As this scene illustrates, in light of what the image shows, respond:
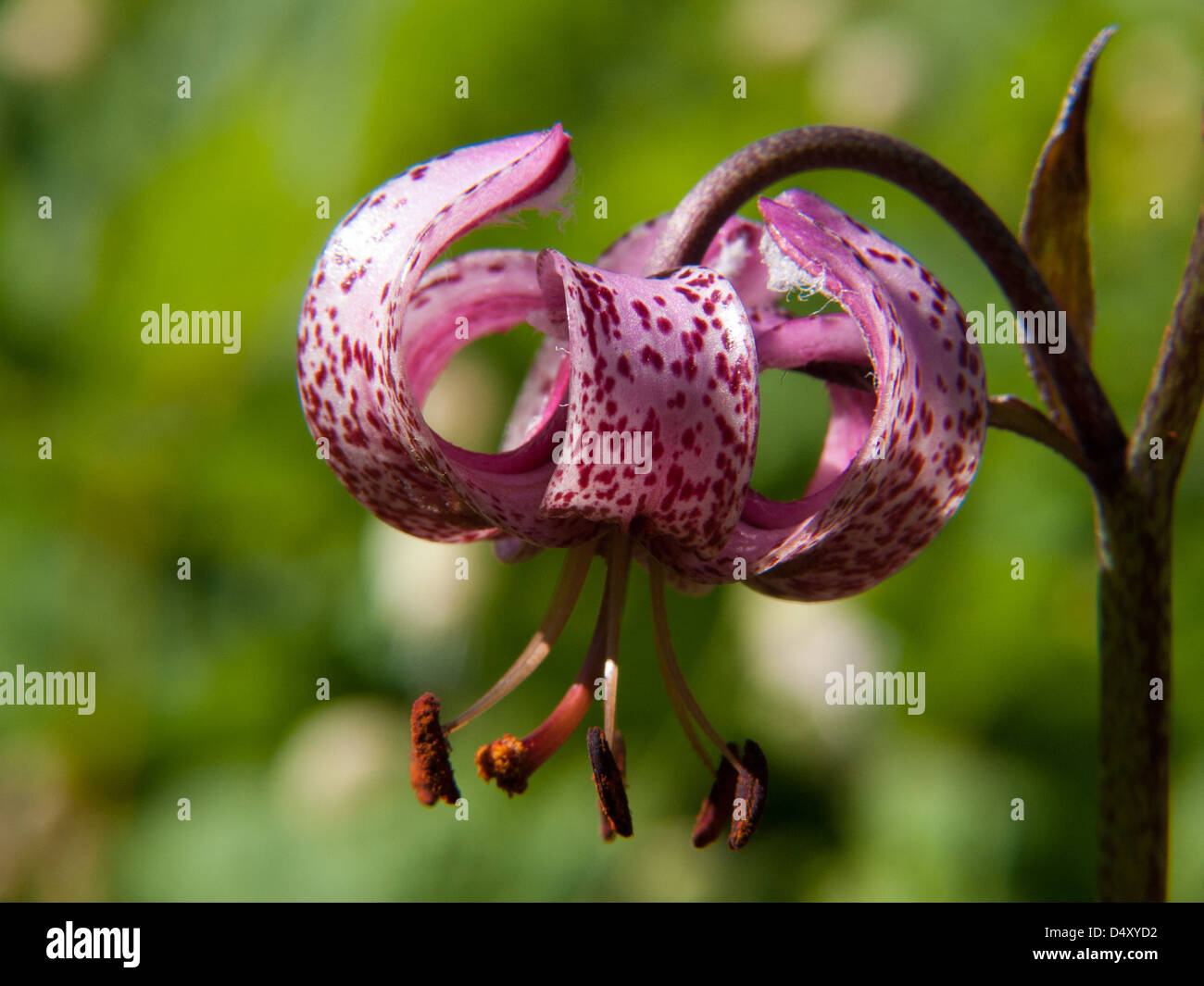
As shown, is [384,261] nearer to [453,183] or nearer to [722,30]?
[453,183]

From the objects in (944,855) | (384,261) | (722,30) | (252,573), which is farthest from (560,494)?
(722,30)

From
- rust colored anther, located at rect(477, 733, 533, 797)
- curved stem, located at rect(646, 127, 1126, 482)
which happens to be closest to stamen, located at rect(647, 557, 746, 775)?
rust colored anther, located at rect(477, 733, 533, 797)

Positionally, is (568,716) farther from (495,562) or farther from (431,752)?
(495,562)

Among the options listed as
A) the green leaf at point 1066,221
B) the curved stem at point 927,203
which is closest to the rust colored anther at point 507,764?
the curved stem at point 927,203

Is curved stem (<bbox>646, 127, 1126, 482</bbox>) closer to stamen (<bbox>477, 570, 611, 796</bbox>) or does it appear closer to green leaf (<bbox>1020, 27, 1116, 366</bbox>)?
green leaf (<bbox>1020, 27, 1116, 366</bbox>)

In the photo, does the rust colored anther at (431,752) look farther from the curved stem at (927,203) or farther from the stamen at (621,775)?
the curved stem at (927,203)

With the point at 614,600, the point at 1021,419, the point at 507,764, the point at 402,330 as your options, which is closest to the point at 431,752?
the point at 507,764
